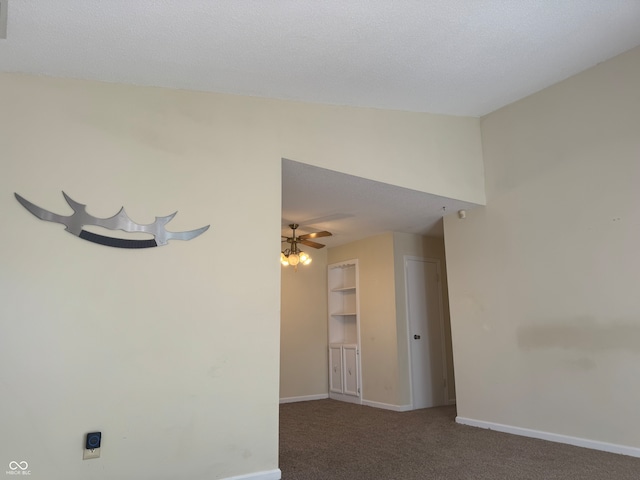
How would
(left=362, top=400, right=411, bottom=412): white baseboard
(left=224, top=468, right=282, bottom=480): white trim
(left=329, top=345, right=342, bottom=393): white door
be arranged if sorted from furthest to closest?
(left=329, top=345, right=342, bottom=393): white door, (left=362, top=400, right=411, bottom=412): white baseboard, (left=224, top=468, right=282, bottom=480): white trim

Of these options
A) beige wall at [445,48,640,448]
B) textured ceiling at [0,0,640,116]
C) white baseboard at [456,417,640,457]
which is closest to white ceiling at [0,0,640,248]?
textured ceiling at [0,0,640,116]

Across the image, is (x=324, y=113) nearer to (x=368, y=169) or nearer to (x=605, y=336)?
(x=368, y=169)

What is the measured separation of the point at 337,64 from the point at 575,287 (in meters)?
2.77

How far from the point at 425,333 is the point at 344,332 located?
1400mm

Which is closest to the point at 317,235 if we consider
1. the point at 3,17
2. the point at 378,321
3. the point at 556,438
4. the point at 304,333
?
the point at 378,321

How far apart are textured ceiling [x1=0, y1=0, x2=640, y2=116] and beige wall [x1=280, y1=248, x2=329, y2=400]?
3.44m

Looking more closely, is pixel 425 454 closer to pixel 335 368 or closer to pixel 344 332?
pixel 335 368

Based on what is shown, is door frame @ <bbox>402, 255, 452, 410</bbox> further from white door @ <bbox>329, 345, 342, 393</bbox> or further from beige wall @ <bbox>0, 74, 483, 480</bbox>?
beige wall @ <bbox>0, 74, 483, 480</bbox>

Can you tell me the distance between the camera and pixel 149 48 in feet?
8.76

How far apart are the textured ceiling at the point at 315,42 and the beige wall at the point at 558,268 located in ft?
1.91

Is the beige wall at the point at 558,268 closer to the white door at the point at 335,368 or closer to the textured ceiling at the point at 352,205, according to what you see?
the textured ceiling at the point at 352,205

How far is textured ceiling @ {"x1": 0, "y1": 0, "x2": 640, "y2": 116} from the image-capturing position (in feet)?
8.01

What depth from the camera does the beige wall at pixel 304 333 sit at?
6270 millimetres

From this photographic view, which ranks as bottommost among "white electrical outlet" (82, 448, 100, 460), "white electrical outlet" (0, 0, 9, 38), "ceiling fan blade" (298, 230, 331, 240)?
"white electrical outlet" (82, 448, 100, 460)
